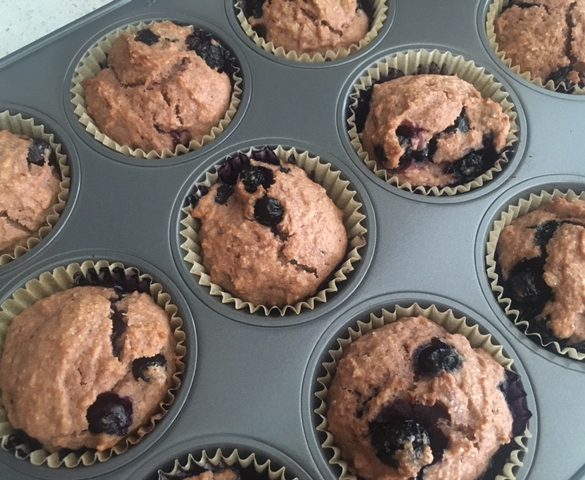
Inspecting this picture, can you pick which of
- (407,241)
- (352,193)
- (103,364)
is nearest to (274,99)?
(352,193)

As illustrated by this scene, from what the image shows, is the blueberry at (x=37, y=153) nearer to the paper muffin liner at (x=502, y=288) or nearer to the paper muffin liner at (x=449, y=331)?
the paper muffin liner at (x=449, y=331)

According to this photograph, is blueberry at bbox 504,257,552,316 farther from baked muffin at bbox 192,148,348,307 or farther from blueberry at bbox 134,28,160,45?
blueberry at bbox 134,28,160,45

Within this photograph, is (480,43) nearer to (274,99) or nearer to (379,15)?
(379,15)

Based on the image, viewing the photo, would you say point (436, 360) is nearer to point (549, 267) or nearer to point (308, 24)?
point (549, 267)

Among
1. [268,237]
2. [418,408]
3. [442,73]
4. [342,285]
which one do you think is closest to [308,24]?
[442,73]

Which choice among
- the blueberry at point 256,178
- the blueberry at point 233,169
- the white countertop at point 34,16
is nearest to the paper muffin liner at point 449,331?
the blueberry at point 256,178
